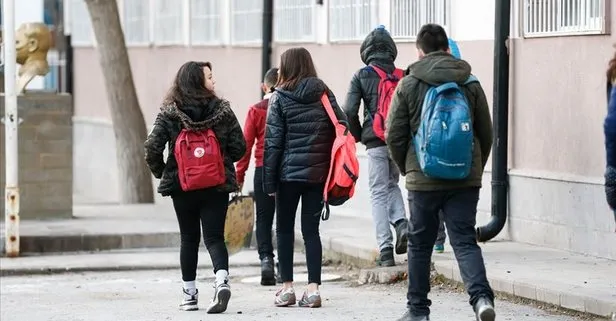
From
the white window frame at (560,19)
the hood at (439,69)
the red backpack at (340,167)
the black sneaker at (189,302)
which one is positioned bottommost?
the black sneaker at (189,302)

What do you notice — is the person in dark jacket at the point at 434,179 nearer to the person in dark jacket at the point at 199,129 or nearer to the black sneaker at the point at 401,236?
the person in dark jacket at the point at 199,129

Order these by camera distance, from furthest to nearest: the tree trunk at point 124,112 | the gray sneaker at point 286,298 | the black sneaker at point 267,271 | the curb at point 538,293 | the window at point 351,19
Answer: the tree trunk at point 124,112, the window at point 351,19, the black sneaker at point 267,271, the gray sneaker at point 286,298, the curb at point 538,293

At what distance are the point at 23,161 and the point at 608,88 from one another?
417 inches

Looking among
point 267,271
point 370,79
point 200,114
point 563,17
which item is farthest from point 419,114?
point 563,17

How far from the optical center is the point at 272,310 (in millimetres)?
11039

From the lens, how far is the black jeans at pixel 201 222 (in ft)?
35.6

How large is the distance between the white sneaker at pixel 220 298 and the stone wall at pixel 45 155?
768 cm

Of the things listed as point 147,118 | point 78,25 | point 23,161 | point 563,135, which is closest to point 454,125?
point 563,135

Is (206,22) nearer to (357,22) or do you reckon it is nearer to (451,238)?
(357,22)

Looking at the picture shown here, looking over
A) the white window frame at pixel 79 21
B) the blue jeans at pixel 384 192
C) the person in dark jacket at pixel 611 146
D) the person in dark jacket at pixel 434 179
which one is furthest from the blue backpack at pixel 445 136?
the white window frame at pixel 79 21

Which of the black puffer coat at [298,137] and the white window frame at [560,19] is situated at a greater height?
the white window frame at [560,19]

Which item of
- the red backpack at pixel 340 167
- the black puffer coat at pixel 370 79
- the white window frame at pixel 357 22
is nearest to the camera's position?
the red backpack at pixel 340 167

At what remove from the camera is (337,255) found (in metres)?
14.5

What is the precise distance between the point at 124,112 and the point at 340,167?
1226 centimetres
